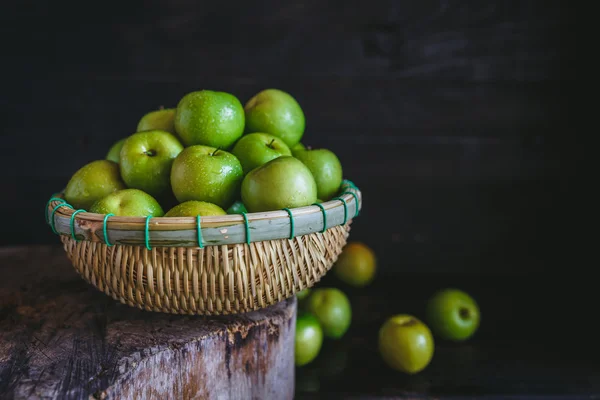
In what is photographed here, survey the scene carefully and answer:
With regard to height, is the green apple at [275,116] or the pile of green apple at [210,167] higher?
the green apple at [275,116]

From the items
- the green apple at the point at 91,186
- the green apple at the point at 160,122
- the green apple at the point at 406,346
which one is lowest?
the green apple at the point at 406,346

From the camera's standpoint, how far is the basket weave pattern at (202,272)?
80 cm

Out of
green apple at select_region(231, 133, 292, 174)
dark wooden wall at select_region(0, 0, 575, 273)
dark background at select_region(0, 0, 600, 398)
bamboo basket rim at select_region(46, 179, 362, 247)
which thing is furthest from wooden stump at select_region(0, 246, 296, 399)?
dark wooden wall at select_region(0, 0, 575, 273)

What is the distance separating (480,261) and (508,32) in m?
0.81

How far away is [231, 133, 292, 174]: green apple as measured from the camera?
1.00 m

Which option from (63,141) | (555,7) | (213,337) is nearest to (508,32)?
(555,7)

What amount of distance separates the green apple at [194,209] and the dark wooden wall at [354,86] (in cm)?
84

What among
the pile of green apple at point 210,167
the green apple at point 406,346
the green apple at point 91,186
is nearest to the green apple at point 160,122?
the pile of green apple at point 210,167

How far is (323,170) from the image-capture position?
1057 mm

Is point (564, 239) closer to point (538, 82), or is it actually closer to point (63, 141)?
point (538, 82)

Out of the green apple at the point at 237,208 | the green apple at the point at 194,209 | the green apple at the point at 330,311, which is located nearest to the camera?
the green apple at the point at 194,209

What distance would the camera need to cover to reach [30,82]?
1.55 m

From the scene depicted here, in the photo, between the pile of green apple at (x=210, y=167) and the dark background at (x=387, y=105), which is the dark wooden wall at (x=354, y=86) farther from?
the pile of green apple at (x=210, y=167)

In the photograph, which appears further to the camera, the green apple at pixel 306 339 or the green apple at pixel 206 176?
the green apple at pixel 306 339
